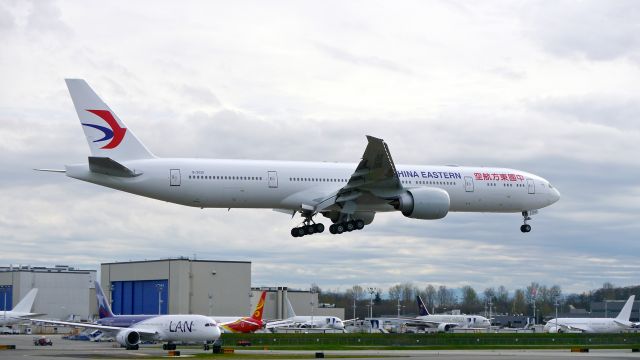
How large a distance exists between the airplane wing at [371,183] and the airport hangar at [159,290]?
2126 inches

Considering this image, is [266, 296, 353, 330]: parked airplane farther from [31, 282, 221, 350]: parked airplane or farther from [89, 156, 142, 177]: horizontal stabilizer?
[89, 156, 142, 177]: horizontal stabilizer

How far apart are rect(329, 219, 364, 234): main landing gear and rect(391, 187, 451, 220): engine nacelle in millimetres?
2673

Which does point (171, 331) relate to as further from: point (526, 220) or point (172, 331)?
point (526, 220)

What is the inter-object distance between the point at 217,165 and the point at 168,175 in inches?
108

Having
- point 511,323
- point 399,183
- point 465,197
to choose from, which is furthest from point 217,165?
point 511,323

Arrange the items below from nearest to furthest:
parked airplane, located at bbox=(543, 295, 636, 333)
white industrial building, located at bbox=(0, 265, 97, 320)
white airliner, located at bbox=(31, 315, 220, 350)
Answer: white airliner, located at bbox=(31, 315, 220, 350) → parked airplane, located at bbox=(543, 295, 636, 333) → white industrial building, located at bbox=(0, 265, 97, 320)

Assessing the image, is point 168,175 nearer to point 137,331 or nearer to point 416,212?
point 416,212

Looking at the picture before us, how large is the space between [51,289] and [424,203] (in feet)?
303

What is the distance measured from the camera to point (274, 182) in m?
52.4

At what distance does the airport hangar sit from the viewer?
4345 inches

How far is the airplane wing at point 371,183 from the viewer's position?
164 feet

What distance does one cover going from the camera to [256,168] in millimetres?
52281

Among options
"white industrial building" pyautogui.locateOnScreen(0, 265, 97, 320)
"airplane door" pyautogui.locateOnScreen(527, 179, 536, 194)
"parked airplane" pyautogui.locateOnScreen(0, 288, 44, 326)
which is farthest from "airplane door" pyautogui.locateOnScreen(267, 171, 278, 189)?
"white industrial building" pyautogui.locateOnScreen(0, 265, 97, 320)

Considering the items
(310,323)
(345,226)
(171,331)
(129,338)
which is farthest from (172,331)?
(310,323)
